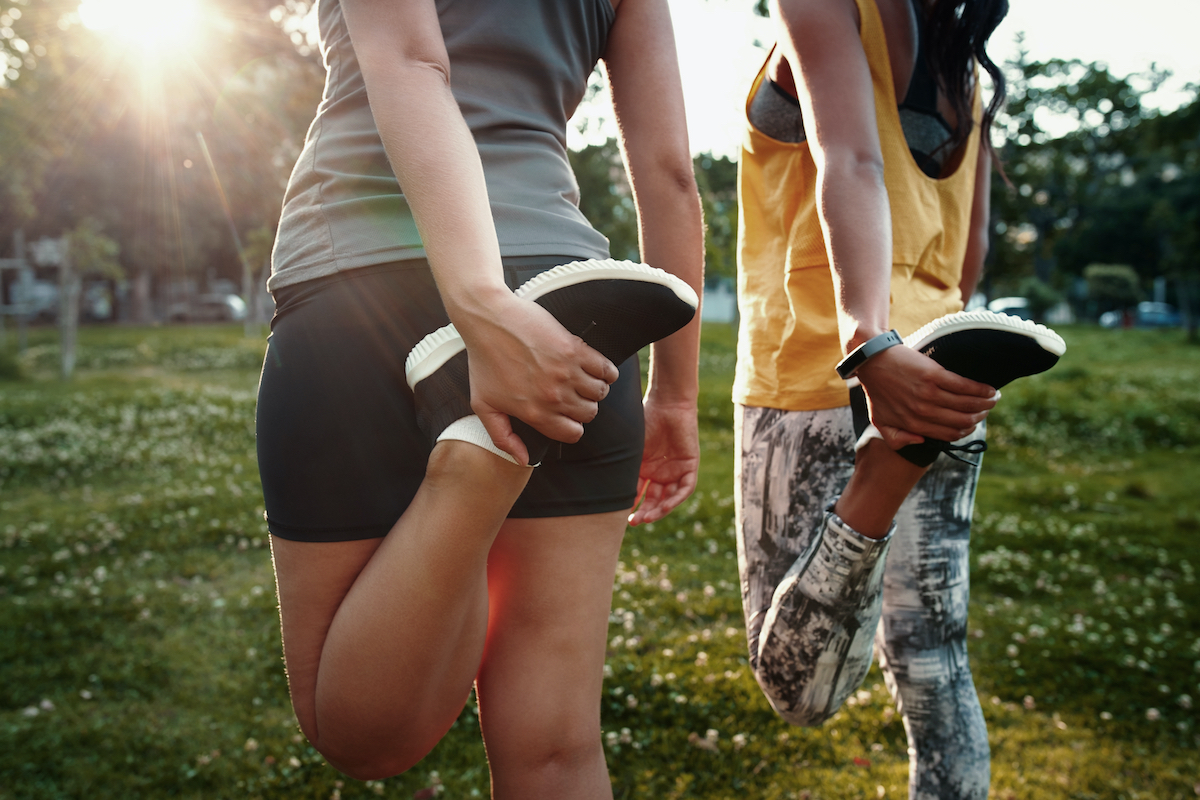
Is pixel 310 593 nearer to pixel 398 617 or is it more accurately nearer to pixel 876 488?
pixel 398 617

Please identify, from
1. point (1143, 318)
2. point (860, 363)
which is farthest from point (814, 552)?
point (1143, 318)

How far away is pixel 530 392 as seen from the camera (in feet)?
3.61

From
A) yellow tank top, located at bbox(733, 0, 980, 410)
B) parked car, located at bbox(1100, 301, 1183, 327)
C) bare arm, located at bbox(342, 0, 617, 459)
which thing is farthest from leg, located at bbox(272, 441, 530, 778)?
parked car, located at bbox(1100, 301, 1183, 327)

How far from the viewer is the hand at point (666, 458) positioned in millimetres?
1842

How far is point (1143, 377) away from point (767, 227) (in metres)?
15.9

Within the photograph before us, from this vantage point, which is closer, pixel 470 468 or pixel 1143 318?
pixel 470 468

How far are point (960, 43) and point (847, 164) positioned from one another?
47 centimetres

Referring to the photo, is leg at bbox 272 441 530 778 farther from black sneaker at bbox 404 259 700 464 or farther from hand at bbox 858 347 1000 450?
hand at bbox 858 347 1000 450

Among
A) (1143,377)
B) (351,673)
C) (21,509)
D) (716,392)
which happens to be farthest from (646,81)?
(1143,377)

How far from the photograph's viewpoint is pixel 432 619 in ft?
4.04

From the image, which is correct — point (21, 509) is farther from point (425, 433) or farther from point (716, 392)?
point (716, 392)

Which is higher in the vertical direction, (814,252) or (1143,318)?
(814,252)

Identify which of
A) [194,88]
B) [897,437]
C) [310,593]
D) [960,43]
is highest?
[194,88]

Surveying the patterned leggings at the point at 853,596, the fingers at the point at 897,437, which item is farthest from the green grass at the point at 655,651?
the fingers at the point at 897,437
